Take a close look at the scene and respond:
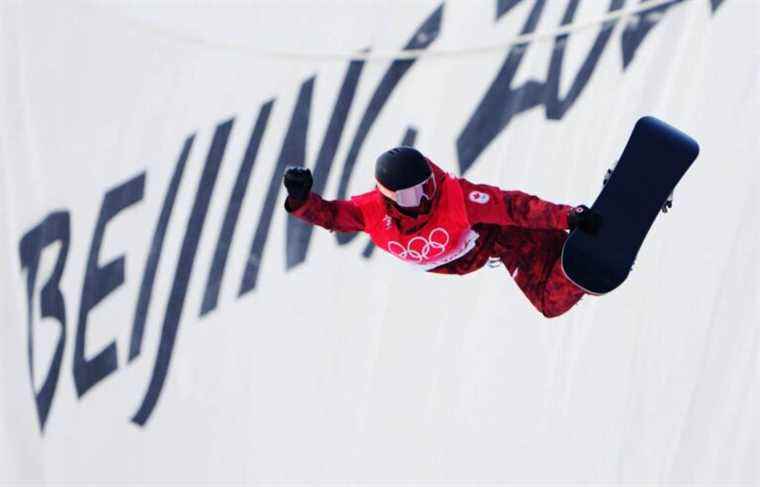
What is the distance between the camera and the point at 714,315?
5797mm

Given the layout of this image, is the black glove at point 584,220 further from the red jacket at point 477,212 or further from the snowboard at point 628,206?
the snowboard at point 628,206

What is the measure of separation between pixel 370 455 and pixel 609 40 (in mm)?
2492

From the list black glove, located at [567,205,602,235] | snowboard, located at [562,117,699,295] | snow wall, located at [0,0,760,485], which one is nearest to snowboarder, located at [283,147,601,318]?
black glove, located at [567,205,602,235]

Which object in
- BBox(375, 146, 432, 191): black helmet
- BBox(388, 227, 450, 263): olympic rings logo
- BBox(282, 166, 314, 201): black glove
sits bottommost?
BBox(388, 227, 450, 263): olympic rings logo

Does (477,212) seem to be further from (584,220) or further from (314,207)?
(314,207)

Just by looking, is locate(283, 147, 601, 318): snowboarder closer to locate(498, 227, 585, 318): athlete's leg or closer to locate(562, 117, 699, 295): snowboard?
locate(498, 227, 585, 318): athlete's leg

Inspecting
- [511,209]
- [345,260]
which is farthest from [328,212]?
[345,260]

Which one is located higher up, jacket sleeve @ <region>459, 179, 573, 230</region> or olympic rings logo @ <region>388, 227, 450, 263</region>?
jacket sleeve @ <region>459, 179, 573, 230</region>

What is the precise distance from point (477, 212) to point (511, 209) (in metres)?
0.13

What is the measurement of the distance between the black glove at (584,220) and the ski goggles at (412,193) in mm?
474

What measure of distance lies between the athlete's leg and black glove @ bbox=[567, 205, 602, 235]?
1.80 feet

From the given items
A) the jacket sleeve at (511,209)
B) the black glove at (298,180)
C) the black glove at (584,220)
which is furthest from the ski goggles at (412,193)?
the black glove at (584,220)

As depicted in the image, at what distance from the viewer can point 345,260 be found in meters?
6.38

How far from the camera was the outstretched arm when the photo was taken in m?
4.00
